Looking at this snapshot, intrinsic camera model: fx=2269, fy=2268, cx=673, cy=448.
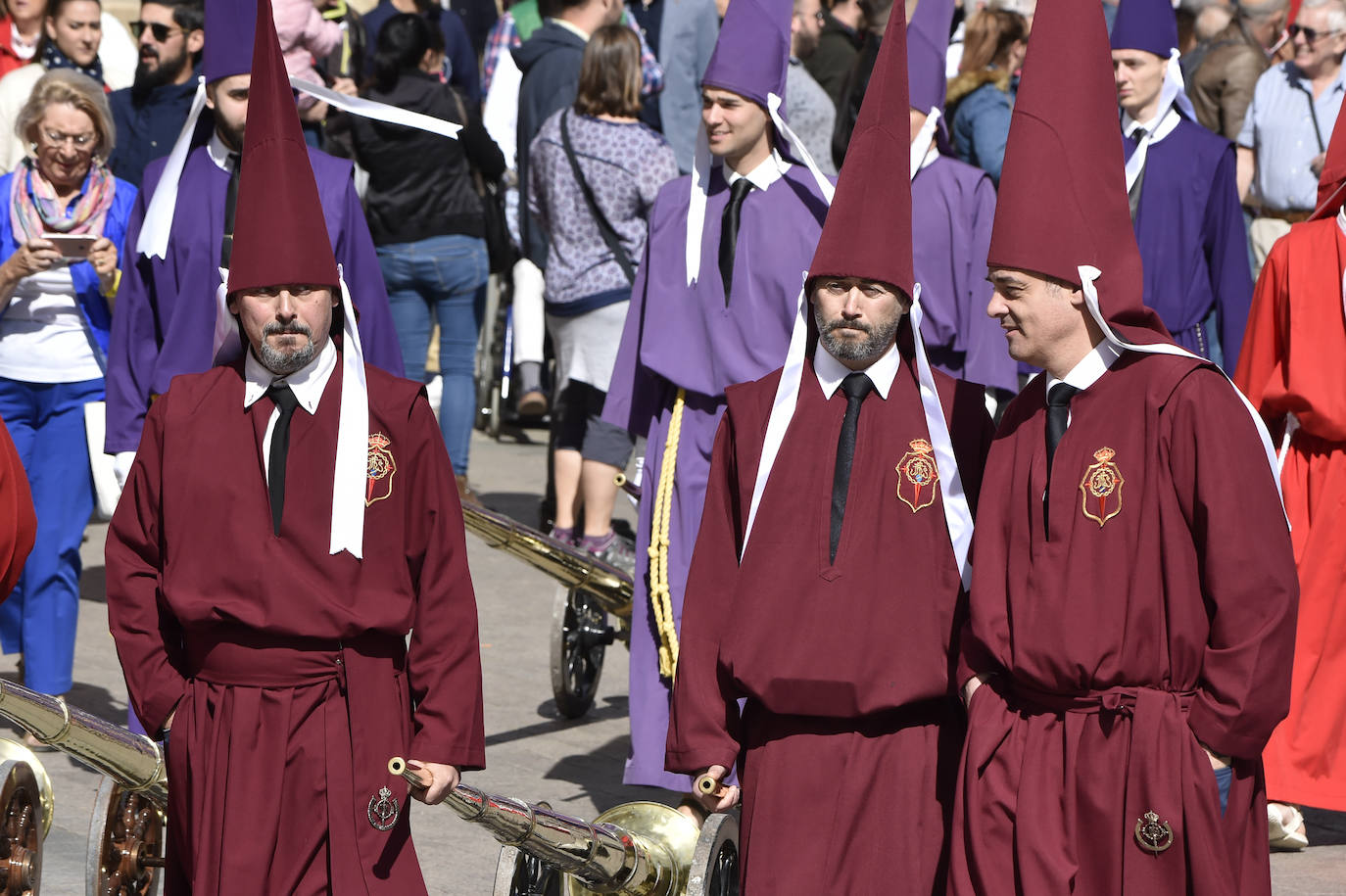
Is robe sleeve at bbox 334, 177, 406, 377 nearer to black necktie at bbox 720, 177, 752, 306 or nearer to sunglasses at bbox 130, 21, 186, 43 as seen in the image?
black necktie at bbox 720, 177, 752, 306

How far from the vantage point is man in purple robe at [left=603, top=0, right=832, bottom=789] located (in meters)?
6.82

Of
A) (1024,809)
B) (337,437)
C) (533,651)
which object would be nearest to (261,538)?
(337,437)

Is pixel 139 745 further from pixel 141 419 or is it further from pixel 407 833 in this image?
pixel 141 419

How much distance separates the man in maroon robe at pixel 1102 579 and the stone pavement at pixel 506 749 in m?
1.62

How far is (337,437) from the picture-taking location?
4.90m

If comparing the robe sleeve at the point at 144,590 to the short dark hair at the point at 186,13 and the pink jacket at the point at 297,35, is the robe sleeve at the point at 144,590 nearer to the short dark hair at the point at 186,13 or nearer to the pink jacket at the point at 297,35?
the pink jacket at the point at 297,35

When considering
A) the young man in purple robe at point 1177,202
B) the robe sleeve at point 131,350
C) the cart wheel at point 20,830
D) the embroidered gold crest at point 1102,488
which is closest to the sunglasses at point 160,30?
the robe sleeve at point 131,350

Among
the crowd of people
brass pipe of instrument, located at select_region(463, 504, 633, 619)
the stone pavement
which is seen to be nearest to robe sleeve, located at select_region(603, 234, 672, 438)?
the crowd of people

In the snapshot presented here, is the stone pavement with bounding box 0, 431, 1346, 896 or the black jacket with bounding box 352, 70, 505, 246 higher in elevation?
the black jacket with bounding box 352, 70, 505, 246

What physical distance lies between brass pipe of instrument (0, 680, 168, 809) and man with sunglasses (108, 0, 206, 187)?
4629mm

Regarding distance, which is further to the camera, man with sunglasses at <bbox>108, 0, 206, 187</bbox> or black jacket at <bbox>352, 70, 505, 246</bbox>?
black jacket at <bbox>352, 70, 505, 246</bbox>

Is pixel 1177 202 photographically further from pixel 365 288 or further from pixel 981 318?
pixel 365 288

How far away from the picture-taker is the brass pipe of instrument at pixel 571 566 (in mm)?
7621

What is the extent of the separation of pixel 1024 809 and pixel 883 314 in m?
1.14
